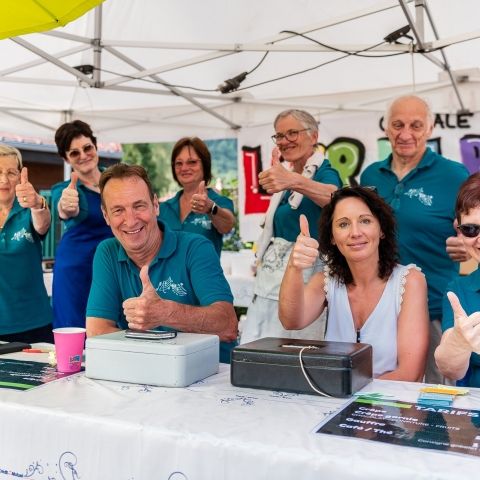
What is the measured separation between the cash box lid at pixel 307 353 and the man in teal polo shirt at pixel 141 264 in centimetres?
49

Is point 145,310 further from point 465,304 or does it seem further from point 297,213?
point 297,213

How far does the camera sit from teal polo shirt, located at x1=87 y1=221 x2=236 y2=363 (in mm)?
1898

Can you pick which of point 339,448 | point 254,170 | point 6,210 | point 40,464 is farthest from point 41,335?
point 254,170

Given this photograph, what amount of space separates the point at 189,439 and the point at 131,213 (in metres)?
1.05

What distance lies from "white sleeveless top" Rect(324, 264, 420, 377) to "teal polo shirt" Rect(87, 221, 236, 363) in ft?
1.19

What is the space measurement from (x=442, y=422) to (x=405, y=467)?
0.23 meters

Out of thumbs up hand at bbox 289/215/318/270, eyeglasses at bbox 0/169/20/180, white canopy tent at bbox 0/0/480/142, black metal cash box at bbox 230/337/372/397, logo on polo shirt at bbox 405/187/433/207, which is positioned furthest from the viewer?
white canopy tent at bbox 0/0/480/142

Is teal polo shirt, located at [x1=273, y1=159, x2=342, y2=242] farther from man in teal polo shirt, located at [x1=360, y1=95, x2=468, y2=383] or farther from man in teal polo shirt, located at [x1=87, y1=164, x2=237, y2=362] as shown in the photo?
man in teal polo shirt, located at [x1=87, y1=164, x2=237, y2=362]

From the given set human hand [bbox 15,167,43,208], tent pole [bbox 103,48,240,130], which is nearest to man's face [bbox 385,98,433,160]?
human hand [bbox 15,167,43,208]

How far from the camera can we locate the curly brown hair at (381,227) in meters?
1.91

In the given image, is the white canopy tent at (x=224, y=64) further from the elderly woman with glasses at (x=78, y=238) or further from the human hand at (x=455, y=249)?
the human hand at (x=455, y=249)

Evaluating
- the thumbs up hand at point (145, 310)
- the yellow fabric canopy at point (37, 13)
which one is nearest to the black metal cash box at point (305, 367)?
the thumbs up hand at point (145, 310)

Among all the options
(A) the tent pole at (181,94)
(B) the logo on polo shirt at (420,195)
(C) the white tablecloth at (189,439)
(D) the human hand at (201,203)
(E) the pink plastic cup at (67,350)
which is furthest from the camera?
(A) the tent pole at (181,94)

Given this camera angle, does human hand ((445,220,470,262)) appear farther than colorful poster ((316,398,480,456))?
Yes
